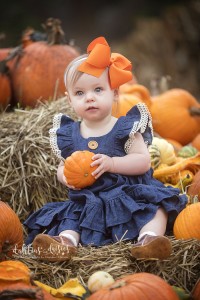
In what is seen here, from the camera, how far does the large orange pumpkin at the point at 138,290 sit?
8.92ft

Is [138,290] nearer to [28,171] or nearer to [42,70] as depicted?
[28,171]

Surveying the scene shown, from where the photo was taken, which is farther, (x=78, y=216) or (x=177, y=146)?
(x=177, y=146)

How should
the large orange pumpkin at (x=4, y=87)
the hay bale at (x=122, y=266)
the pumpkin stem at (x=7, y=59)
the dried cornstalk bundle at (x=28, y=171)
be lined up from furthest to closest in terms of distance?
the pumpkin stem at (x=7, y=59) < the large orange pumpkin at (x=4, y=87) < the dried cornstalk bundle at (x=28, y=171) < the hay bale at (x=122, y=266)

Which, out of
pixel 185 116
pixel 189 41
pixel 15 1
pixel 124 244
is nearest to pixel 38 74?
pixel 185 116

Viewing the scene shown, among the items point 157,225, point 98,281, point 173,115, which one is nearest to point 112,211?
point 157,225

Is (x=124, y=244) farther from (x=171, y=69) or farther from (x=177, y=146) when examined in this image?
(x=171, y=69)

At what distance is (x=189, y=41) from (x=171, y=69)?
0.57 m

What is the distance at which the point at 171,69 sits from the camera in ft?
33.0

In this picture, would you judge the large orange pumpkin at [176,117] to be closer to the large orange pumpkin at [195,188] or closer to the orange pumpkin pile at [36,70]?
the orange pumpkin pile at [36,70]

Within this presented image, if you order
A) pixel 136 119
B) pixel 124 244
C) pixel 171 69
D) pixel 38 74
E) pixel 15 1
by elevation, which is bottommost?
pixel 124 244

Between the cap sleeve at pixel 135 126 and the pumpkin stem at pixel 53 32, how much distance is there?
2.19 metres

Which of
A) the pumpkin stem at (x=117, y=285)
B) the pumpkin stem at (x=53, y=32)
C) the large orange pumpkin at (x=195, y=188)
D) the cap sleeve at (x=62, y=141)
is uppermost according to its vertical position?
the pumpkin stem at (x=53, y=32)

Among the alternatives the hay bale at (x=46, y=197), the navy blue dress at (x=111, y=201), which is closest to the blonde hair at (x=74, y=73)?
the navy blue dress at (x=111, y=201)

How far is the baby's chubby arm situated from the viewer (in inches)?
137
